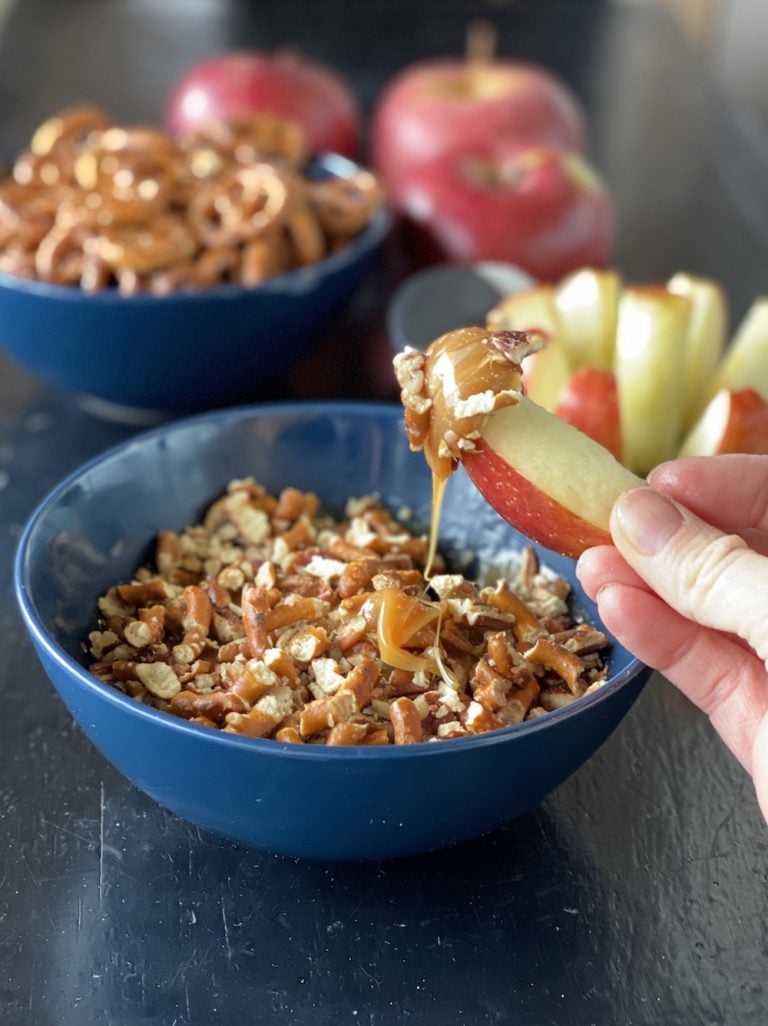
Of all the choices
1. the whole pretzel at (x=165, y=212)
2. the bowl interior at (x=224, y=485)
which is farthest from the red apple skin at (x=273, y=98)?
the bowl interior at (x=224, y=485)

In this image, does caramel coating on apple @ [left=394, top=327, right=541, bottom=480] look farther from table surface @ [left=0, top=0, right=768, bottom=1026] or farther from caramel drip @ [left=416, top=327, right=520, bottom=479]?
table surface @ [left=0, top=0, right=768, bottom=1026]

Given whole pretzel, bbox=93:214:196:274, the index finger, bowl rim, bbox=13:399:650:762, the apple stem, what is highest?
the index finger

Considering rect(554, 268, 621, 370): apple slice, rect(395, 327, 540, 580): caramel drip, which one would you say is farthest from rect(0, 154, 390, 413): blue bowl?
rect(395, 327, 540, 580): caramel drip

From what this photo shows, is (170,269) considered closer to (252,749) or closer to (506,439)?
(506,439)

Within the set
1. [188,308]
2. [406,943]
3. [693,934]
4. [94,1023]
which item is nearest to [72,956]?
[94,1023]

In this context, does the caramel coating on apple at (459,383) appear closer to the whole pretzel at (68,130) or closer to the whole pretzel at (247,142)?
the whole pretzel at (247,142)

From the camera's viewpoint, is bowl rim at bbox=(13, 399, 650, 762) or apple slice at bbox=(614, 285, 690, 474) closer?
bowl rim at bbox=(13, 399, 650, 762)
